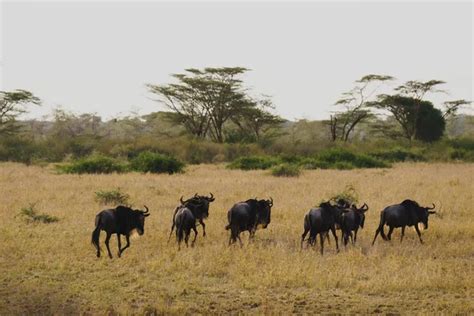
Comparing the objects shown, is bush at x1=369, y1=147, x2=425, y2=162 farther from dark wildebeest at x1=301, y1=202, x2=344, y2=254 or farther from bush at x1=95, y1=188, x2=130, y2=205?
dark wildebeest at x1=301, y1=202, x2=344, y2=254

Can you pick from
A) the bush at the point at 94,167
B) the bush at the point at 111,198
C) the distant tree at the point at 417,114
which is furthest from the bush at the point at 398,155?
the bush at the point at 111,198

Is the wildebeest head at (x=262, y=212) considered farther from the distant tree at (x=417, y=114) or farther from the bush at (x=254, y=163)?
the distant tree at (x=417, y=114)

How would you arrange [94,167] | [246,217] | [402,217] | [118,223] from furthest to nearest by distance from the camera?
[94,167]
[402,217]
[246,217]
[118,223]

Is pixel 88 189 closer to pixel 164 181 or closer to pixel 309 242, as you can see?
pixel 164 181

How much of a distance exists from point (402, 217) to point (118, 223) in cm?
552

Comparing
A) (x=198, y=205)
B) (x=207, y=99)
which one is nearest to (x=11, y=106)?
(x=207, y=99)

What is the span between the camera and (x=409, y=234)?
11742 millimetres

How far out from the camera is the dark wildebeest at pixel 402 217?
35.4ft

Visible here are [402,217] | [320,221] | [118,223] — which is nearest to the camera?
[118,223]

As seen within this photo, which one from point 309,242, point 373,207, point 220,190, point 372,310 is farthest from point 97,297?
point 220,190

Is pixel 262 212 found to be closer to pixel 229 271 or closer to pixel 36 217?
pixel 229 271

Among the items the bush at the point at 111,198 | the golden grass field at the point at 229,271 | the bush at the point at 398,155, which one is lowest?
the golden grass field at the point at 229,271

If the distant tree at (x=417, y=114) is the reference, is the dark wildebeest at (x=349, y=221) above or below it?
below

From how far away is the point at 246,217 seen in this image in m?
10.2
